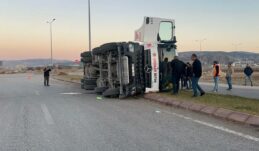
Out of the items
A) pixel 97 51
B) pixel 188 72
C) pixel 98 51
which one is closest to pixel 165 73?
pixel 188 72

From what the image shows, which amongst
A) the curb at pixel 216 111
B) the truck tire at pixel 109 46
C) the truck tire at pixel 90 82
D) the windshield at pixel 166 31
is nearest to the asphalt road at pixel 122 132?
the curb at pixel 216 111

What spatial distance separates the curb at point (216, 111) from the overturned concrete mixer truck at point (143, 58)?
194 cm

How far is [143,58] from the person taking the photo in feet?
58.9

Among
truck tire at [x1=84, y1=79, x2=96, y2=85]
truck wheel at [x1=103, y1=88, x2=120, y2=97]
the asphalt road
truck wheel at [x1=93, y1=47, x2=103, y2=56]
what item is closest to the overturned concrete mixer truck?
truck wheel at [x1=103, y1=88, x2=120, y2=97]

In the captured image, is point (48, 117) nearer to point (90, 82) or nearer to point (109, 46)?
point (109, 46)

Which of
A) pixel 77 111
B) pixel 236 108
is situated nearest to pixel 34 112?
pixel 77 111

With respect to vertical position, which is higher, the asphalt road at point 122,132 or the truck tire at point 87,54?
the truck tire at point 87,54

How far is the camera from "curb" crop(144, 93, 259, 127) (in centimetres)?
976

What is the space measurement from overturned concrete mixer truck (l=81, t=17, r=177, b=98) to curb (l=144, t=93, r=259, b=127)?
1944 mm

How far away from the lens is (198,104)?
13000mm

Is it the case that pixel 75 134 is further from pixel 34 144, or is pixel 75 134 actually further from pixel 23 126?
pixel 23 126

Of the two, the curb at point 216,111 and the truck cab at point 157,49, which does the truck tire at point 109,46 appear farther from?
the curb at point 216,111

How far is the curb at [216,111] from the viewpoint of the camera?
9.76 meters

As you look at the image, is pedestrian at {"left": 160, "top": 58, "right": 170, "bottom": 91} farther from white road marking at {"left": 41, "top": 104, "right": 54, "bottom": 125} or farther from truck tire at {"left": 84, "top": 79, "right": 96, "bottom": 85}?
white road marking at {"left": 41, "top": 104, "right": 54, "bottom": 125}
